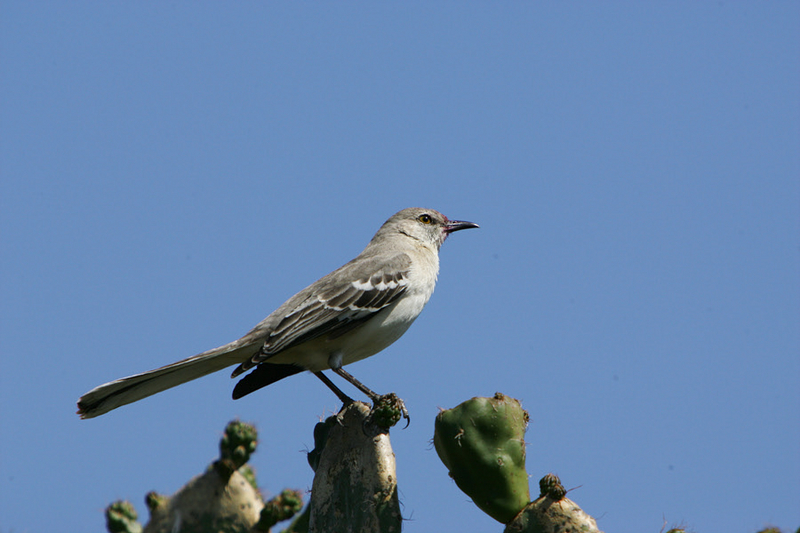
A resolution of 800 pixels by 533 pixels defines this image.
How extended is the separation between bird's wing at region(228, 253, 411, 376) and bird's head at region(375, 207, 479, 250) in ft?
3.83

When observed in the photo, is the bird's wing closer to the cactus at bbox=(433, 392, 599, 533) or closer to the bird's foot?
the bird's foot

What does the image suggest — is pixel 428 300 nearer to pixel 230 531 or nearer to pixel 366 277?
pixel 366 277

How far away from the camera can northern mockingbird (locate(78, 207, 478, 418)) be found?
5.82 meters

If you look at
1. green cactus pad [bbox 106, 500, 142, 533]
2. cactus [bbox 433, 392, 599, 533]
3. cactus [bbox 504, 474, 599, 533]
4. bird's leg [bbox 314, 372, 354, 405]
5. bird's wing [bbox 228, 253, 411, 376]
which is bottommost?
cactus [bbox 504, 474, 599, 533]

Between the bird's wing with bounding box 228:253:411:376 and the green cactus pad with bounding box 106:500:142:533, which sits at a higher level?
the bird's wing with bounding box 228:253:411:376

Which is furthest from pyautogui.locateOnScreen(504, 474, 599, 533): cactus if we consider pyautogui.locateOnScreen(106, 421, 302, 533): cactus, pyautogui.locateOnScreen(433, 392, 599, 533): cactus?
pyautogui.locateOnScreen(106, 421, 302, 533): cactus

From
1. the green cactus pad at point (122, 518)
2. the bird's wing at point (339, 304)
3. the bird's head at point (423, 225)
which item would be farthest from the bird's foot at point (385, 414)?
the bird's head at point (423, 225)

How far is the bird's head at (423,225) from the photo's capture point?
25.9ft

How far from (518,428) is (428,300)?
285 centimetres

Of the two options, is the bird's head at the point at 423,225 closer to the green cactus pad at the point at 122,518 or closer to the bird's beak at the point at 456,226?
the bird's beak at the point at 456,226

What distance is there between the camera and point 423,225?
799 centimetres

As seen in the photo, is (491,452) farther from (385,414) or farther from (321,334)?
(321,334)

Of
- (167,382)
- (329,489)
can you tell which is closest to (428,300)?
(167,382)

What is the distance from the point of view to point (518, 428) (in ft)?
13.0
